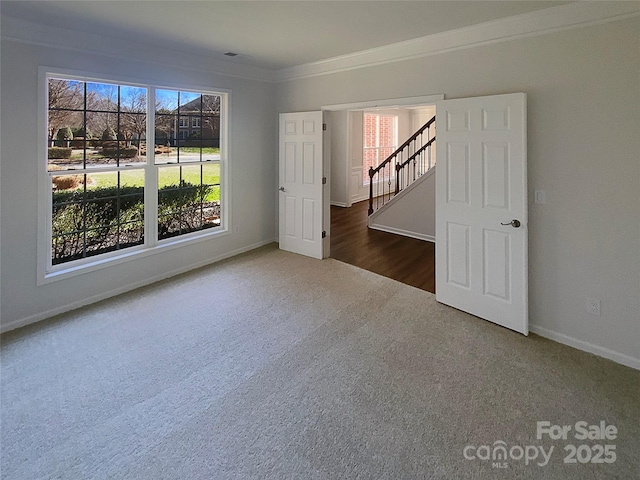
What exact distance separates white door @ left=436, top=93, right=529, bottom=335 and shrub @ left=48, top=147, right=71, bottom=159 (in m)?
3.67

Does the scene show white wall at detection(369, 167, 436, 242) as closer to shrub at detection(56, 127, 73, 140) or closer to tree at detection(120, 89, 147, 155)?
tree at detection(120, 89, 147, 155)

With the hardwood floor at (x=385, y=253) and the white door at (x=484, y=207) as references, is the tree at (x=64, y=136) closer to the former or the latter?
the hardwood floor at (x=385, y=253)

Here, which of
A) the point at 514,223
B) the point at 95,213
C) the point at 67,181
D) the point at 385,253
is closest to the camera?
the point at 514,223

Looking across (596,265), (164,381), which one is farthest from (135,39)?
(596,265)

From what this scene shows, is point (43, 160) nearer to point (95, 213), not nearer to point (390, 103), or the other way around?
point (95, 213)

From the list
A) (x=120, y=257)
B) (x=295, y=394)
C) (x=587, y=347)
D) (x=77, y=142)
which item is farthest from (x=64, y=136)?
(x=587, y=347)

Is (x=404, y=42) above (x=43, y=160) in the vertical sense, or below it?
above

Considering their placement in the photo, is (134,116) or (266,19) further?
(134,116)

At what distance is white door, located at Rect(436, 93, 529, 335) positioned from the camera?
3.12 m

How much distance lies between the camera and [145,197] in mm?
4398

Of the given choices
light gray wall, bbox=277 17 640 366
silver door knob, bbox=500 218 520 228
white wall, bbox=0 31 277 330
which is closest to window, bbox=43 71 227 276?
white wall, bbox=0 31 277 330

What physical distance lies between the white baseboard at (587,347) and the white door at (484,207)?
5.9 inches

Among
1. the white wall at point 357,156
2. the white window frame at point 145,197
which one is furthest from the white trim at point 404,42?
the white wall at point 357,156

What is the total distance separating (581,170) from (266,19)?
9.37ft
